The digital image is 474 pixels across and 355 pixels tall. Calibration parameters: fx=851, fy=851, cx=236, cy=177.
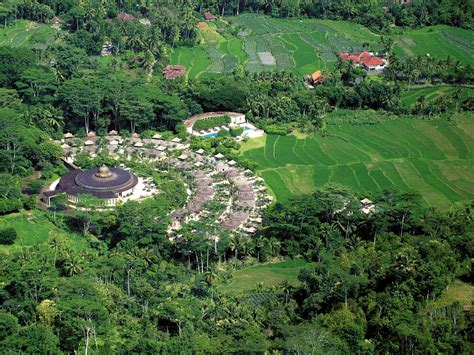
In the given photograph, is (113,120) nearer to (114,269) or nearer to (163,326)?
(114,269)

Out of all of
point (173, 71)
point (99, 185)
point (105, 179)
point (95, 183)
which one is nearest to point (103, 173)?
point (105, 179)

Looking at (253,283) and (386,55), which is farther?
(386,55)

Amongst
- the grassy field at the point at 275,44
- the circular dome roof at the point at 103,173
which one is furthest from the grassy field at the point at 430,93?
the circular dome roof at the point at 103,173

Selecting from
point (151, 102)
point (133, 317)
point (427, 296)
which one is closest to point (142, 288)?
point (133, 317)

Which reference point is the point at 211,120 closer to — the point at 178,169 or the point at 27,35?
the point at 178,169

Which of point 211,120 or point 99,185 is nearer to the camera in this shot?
point 99,185

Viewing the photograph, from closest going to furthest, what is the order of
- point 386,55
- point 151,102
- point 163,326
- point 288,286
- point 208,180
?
point 163,326, point 288,286, point 208,180, point 151,102, point 386,55

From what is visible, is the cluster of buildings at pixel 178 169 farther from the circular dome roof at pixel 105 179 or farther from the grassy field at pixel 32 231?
the grassy field at pixel 32 231
